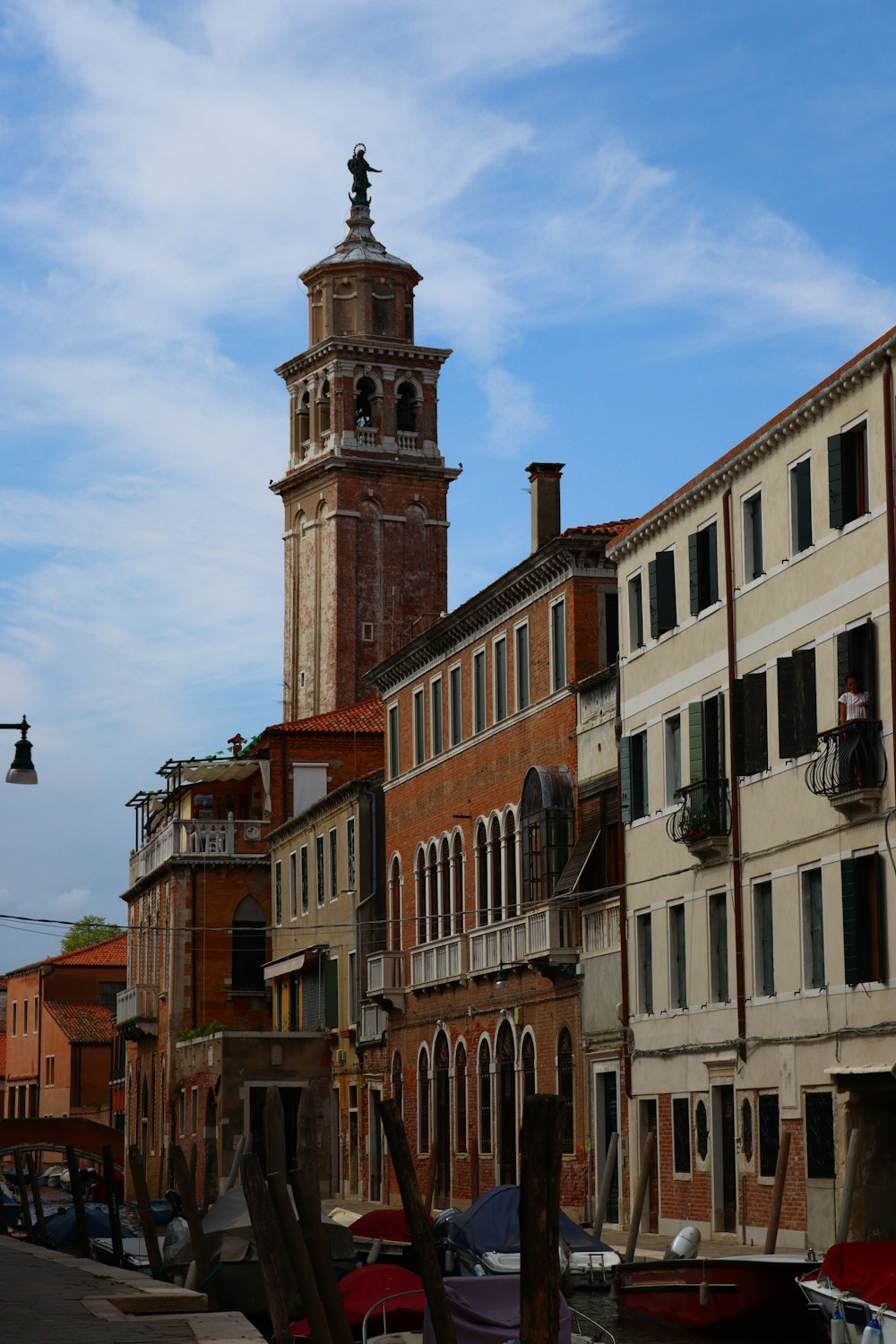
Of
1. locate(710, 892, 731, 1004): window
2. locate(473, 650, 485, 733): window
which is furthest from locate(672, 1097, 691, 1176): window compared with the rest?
locate(473, 650, 485, 733): window

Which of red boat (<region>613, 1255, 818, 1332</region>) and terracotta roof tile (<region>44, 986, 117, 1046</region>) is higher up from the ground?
terracotta roof tile (<region>44, 986, 117, 1046</region>)

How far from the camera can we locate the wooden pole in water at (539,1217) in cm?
1524

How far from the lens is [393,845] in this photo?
4688 cm

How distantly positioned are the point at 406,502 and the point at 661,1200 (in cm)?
4657

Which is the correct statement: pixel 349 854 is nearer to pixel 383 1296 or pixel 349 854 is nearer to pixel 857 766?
pixel 857 766

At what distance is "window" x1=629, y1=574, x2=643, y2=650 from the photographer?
1347 inches

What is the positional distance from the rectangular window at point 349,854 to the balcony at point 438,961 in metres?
5.24

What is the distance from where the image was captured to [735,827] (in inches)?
1190

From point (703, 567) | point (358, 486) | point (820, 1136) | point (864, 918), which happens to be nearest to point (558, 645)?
point (703, 567)

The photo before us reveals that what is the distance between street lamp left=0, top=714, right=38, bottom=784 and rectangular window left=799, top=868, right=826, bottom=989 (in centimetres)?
967

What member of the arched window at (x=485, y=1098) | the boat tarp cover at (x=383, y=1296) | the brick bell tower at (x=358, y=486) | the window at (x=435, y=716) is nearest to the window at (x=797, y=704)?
the boat tarp cover at (x=383, y=1296)

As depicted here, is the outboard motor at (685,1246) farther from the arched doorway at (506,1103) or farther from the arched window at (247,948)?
the arched window at (247,948)

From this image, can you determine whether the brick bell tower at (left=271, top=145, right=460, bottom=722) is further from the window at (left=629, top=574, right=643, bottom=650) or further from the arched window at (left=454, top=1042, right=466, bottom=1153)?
the window at (left=629, top=574, right=643, bottom=650)

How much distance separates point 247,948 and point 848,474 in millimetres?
37519
